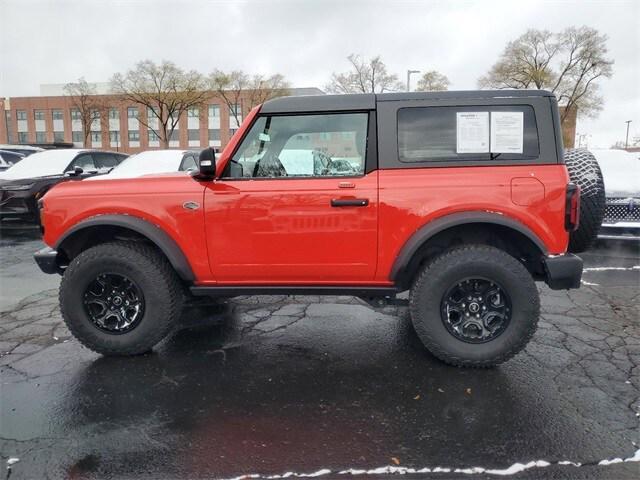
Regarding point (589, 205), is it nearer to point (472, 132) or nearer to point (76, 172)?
point (472, 132)

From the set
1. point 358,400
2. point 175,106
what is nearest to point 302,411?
point 358,400

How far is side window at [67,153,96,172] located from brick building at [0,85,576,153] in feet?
153

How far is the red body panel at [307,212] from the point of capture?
10.3 ft

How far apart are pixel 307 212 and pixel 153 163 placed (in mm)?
6738

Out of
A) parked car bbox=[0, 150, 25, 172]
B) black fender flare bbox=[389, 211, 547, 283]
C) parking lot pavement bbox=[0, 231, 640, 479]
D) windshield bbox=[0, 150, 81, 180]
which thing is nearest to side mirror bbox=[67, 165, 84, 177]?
windshield bbox=[0, 150, 81, 180]

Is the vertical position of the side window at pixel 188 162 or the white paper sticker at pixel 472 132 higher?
the side window at pixel 188 162

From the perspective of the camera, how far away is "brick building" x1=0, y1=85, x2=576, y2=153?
60.2 metres

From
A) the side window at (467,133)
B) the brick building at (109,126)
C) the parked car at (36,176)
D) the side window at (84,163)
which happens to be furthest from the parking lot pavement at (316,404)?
the brick building at (109,126)

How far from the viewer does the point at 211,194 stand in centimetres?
337

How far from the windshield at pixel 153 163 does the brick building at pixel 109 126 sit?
49.1 metres

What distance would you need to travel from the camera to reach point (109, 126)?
58.5 metres

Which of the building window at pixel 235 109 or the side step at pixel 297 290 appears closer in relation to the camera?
the side step at pixel 297 290

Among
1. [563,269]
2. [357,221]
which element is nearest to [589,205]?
[563,269]

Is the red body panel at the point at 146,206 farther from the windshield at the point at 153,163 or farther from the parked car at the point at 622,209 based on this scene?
the parked car at the point at 622,209
